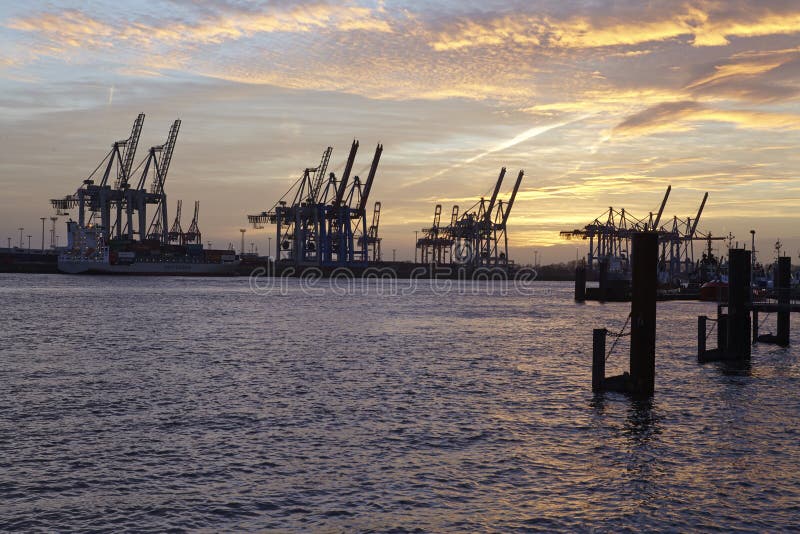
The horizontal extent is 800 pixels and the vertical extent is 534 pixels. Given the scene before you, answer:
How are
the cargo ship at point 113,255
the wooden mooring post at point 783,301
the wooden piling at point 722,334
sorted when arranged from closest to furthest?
the wooden piling at point 722,334
the wooden mooring post at point 783,301
the cargo ship at point 113,255

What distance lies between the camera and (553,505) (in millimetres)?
11961

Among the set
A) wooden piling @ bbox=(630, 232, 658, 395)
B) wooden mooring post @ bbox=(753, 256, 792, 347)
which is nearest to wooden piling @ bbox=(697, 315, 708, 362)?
wooden mooring post @ bbox=(753, 256, 792, 347)

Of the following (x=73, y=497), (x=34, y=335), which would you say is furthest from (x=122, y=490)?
(x=34, y=335)

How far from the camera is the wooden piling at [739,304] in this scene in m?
28.0

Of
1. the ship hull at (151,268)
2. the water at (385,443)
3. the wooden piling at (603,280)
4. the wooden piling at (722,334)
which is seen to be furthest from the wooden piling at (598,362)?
the ship hull at (151,268)

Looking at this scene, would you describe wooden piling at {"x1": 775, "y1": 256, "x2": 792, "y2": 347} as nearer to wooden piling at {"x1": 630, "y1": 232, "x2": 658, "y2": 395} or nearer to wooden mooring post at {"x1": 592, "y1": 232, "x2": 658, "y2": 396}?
wooden mooring post at {"x1": 592, "y1": 232, "x2": 658, "y2": 396}

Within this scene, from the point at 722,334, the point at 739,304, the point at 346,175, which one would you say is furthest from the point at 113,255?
the point at 739,304

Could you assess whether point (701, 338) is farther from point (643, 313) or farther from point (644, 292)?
point (644, 292)

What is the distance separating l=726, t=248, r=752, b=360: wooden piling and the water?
3.89ft

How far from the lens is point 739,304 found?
2867 centimetres

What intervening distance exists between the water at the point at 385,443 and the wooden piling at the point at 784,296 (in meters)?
2.56

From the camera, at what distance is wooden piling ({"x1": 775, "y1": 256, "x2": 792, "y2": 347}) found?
99.0ft

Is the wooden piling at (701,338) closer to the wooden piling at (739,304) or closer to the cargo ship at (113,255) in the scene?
the wooden piling at (739,304)

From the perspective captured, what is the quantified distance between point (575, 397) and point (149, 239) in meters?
165
